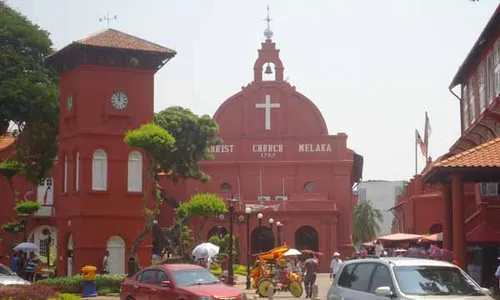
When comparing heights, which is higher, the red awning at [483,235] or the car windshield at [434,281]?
the red awning at [483,235]

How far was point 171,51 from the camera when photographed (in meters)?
35.5

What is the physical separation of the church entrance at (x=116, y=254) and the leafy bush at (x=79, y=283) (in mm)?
3265

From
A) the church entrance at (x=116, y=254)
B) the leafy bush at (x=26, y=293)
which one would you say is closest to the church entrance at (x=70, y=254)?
the church entrance at (x=116, y=254)

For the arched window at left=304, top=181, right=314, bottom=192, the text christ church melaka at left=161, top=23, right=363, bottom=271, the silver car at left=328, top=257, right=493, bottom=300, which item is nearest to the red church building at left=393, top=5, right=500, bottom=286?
the silver car at left=328, top=257, right=493, bottom=300

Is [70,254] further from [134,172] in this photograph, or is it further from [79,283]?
[79,283]

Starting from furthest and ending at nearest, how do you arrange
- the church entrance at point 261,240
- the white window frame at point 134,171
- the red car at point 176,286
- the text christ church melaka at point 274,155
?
the text christ church melaka at point 274,155 < the church entrance at point 261,240 < the white window frame at point 134,171 < the red car at point 176,286

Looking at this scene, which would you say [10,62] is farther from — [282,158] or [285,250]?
[282,158]

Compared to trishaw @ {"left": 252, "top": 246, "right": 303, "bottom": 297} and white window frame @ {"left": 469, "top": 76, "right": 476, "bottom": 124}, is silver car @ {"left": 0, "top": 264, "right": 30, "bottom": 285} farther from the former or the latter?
white window frame @ {"left": 469, "top": 76, "right": 476, "bottom": 124}

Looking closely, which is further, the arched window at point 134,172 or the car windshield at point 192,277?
the arched window at point 134,172

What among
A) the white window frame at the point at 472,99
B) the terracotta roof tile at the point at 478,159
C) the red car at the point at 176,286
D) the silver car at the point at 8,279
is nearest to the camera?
the red car at the point at 176,286

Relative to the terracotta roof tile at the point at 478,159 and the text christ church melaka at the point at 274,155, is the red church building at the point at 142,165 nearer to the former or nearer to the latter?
the text christ church melaka at the point at 274,155

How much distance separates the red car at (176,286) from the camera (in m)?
19.7

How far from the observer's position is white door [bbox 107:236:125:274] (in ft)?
113

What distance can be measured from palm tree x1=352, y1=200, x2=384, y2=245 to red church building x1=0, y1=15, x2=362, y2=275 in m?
19.2
